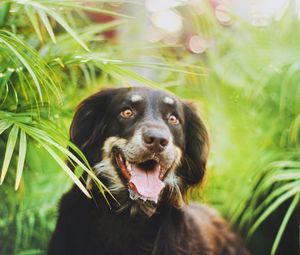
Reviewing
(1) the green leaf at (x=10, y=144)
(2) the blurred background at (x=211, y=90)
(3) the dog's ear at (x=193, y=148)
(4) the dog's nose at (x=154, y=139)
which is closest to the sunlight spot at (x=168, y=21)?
(2) the blurred background at (x=211, y=90)

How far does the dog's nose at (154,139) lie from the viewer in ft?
8.11

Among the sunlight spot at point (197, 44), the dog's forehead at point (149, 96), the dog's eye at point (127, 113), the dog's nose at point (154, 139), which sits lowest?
the dog's nose at point (154, 139)

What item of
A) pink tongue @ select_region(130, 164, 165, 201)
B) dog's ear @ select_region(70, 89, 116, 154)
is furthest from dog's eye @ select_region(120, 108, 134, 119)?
pink tongue @ select_region(130, 164, 165, 201)

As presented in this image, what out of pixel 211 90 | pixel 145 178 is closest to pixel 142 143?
pixel 145 178

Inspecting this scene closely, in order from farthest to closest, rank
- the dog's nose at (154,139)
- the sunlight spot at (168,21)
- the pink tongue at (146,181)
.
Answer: the sunlight spot at (168,21)
the pink tongue at (146,181)
the dog's nose at (154,139)

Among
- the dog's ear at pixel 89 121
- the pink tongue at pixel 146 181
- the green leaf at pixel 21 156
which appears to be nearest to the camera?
the green leaf at pixel 21 156

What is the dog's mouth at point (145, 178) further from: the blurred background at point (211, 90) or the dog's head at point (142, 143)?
the blurred background at point (211, 90)

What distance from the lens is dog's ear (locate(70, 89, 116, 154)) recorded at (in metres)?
2.71

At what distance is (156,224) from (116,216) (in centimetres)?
19

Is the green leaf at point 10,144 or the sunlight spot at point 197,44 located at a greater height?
the sunlight spot at point 197,44

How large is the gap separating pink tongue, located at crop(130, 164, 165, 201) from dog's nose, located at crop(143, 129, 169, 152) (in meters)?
0.12

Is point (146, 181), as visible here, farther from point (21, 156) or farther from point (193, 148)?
point (21, 156)

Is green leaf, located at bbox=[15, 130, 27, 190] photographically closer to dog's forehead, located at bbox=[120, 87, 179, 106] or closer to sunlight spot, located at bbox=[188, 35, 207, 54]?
dog's forehead, located at bbox=[120, 87, 179, 106]

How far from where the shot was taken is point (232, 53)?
331 cm
